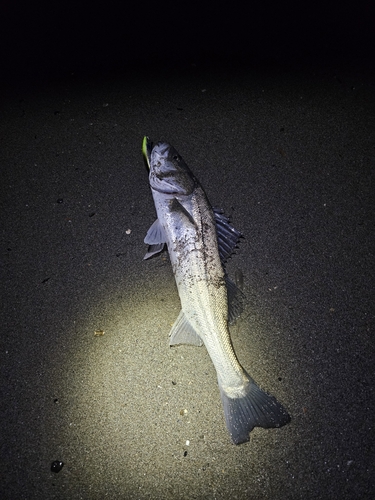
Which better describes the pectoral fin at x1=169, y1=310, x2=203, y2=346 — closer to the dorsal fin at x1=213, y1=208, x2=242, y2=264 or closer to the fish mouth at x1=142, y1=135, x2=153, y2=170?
the dorsal fin at x1=213, y1=208, x2=242, y2=264

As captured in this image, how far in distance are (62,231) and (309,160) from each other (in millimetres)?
1919

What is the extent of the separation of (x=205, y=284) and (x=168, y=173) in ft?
2.53

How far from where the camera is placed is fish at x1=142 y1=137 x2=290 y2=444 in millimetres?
2158

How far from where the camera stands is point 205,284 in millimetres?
2230

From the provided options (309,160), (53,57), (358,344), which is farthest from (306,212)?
(53,57)

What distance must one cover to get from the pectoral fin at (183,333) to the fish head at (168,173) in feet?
2.60

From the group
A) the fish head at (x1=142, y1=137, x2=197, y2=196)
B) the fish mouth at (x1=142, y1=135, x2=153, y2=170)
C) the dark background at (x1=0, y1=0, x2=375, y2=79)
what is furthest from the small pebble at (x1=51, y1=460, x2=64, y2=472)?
the dark background at (x1=0, y1=0, x2=375, y2=79)

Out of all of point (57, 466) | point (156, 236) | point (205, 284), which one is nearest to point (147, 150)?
point (156, 236)

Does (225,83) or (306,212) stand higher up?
(225,83)

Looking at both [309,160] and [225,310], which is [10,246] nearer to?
[225,310]

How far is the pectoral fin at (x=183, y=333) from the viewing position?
89.8 inches

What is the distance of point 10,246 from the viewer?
8.84 ft

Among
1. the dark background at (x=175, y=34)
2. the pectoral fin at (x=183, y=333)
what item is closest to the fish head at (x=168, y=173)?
the pectoral fin at (x=183, y=333)

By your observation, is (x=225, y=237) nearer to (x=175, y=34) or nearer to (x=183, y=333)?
(x=183, y=333)
